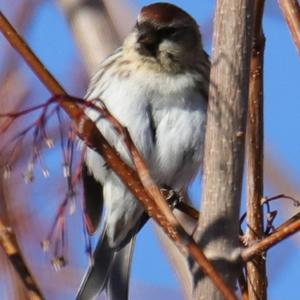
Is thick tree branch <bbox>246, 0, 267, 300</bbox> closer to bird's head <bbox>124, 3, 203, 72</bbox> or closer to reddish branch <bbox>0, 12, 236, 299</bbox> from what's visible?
reddish branch <bbox>0, 12, 236, 299</bbox>

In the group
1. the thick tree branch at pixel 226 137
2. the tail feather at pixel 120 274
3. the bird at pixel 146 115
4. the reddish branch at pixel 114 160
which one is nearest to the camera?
the reddish branch at pixel 114 160

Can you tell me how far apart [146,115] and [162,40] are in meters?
0.24

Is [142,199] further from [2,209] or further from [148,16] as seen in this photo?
[148,16]

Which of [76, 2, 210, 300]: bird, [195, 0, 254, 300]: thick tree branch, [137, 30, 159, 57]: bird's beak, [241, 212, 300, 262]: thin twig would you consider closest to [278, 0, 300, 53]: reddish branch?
[195, 0, 254, 300]: thick tree branch

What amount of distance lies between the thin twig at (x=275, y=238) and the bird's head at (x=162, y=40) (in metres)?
1.19

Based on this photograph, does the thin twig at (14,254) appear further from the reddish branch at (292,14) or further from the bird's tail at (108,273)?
the bird's tail at (108,273)

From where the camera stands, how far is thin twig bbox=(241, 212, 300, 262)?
83 centimetres

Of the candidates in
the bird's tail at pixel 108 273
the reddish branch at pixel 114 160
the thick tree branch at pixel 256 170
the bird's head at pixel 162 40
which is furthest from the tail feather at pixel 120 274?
the reddish branch at pixel 114 160

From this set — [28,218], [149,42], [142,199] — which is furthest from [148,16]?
[142,199]

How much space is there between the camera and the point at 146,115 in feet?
6.51

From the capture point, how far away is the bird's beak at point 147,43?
206cm

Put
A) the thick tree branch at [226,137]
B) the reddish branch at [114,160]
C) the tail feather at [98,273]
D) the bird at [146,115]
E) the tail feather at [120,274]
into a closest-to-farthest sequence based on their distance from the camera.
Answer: the reddish branch at [114,160] < the thick tree branch at [226,137] < the tail feather at [98,273] < the tail feather at [120,274] < the bird at [146,115]

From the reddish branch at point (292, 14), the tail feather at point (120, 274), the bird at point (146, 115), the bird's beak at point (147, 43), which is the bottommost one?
the tail feather at point (120, 274)

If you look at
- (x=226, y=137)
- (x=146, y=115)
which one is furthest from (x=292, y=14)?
(x=146, y=115)
